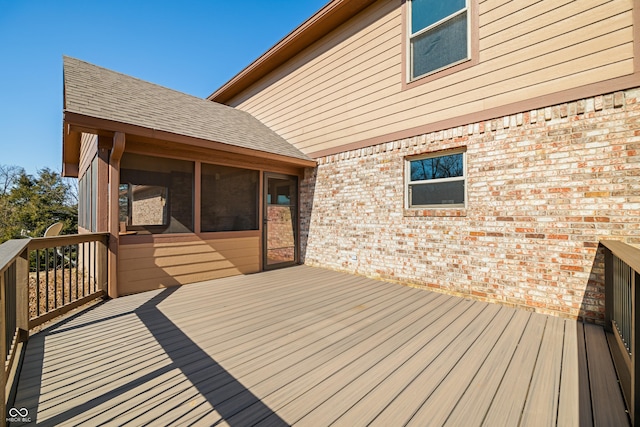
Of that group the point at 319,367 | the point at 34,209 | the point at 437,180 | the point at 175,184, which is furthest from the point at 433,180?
the point at 34,209

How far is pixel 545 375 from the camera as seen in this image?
2.01 meters

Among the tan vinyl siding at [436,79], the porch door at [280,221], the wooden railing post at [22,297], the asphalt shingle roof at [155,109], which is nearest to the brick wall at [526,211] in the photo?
the tan vinyl siding at [436,79]

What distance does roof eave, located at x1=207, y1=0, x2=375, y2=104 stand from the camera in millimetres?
5383

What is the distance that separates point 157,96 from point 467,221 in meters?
6.88

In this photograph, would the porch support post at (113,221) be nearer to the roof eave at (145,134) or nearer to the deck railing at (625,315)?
the roof eave at (145,134)

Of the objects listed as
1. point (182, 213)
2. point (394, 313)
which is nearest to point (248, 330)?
point (394, 313)

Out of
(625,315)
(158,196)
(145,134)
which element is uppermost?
(145,134)

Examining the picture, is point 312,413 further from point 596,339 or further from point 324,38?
point 324,38

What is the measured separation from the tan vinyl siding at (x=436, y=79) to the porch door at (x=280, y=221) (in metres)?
1.13

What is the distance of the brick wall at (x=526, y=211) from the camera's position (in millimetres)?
2916

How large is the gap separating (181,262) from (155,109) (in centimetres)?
302

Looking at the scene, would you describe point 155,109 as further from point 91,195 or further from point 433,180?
point 433,180

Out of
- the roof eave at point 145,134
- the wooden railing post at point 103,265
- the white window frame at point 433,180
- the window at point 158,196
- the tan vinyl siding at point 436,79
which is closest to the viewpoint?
the tan vinyl siding at point 436,79

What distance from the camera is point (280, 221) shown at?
6324mm
